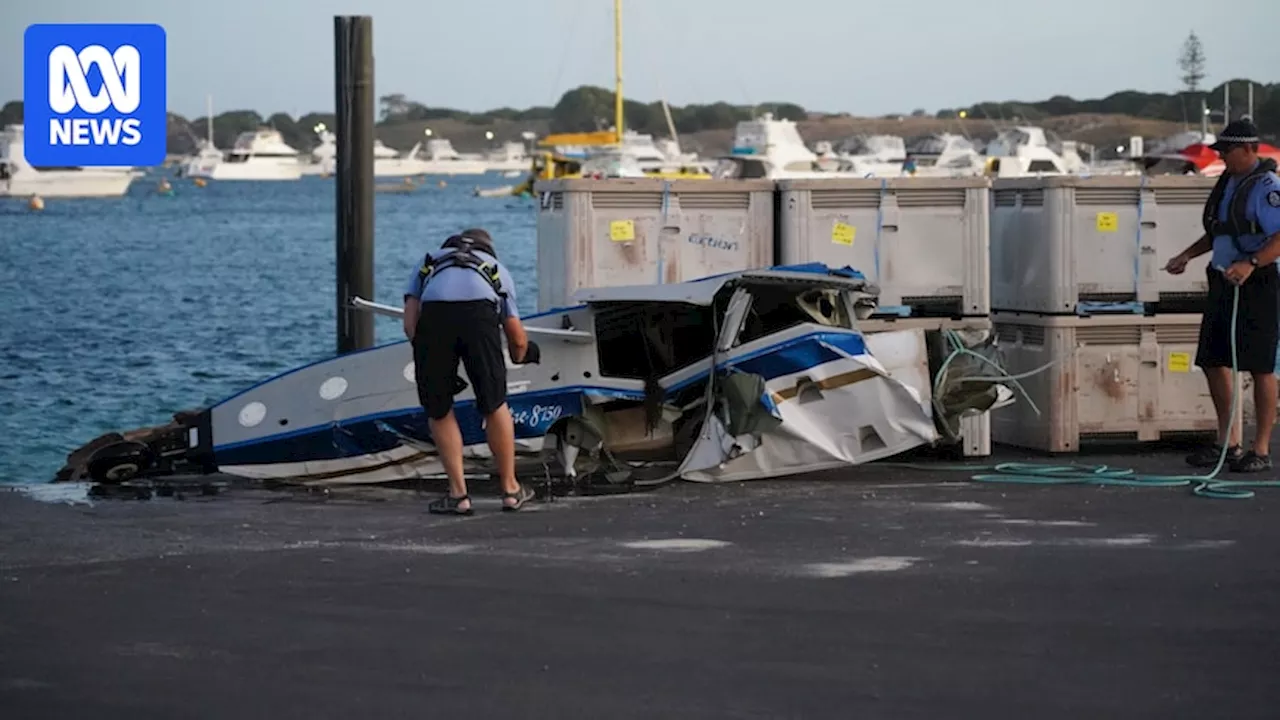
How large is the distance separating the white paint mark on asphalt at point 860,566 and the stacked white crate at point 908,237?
367 cm

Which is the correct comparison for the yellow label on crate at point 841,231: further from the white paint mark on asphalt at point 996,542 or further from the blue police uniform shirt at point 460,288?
the white paint mark on asphalt at point 996,542

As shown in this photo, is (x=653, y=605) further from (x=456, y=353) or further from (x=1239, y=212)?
(x=1239, y=212)

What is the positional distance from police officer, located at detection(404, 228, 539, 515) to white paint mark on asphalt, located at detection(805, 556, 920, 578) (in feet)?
7.70

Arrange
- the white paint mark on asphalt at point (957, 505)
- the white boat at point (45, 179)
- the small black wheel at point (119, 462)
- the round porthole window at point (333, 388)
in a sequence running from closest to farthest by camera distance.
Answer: the white paint mark on asphalt at point (957, 505) → the round porthole window at point (333, 388) → the small black wheel at point (119, 462) → the white boat at point (45, 179)

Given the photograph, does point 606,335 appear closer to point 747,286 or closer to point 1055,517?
point 747,286

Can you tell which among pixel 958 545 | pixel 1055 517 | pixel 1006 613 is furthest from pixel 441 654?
pixel 1055 517

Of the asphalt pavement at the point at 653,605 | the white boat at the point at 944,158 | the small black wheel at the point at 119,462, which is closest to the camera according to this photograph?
the asphalt pavement at the point at 653,605

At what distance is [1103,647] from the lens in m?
7.63

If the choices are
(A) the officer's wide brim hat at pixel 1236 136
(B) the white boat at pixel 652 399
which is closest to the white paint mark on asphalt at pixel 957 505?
(B) the white boat at pixel 652 399

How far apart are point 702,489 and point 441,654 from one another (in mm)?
4353

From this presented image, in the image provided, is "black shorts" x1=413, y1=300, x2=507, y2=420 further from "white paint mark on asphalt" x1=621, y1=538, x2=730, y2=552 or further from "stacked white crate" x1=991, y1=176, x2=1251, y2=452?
"stacked white crate" x1=991, y1=176, x2=1251, y2=452

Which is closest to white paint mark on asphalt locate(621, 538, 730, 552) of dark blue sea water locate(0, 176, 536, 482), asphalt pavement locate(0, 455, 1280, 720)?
asphalt pavement locate(0, 455, 1280, 720)

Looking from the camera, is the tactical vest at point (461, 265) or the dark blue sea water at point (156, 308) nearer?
the tactical vest at point (461, 265)

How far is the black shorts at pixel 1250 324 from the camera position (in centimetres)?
1188
